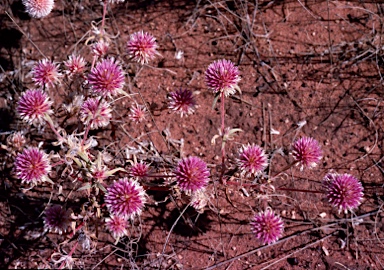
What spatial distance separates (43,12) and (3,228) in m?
1.33

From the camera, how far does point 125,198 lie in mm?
1895

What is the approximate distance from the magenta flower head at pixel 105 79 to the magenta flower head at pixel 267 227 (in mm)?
903

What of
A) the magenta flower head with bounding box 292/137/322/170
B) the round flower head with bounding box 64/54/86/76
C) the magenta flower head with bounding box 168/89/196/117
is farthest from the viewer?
the round flower head with bounding box 64/54/86/76

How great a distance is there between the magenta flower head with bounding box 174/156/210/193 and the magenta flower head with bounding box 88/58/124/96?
18.4 inches

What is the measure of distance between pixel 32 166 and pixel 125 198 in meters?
0.46

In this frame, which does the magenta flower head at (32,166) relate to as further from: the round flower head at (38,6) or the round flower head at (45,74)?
the round flower head at (38,6)

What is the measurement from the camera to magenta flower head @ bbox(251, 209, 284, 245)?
1.95 m

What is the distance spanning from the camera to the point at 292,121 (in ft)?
8.72

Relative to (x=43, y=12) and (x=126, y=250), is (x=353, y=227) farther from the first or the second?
(x=43, y=12)

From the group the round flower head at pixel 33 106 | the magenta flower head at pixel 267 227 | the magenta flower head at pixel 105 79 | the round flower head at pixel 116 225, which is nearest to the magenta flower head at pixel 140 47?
the magenta flower head at pixel 105 79

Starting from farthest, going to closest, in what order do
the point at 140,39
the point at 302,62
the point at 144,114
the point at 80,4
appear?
1. the point at 80,4
2. the point at 302,62
3. the point at 144,114
4. the point at 140,39

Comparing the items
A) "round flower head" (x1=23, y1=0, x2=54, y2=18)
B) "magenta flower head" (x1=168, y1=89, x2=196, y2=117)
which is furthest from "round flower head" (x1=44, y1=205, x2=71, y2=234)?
"round flower head" (x1=23, y1=0, x2=54, y2=18)

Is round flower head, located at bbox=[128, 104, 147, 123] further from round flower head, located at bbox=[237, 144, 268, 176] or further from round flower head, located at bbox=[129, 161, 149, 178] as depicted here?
round flower head, located at bbox=[237, 144, 268, 176]

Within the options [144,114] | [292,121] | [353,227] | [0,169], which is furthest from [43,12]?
[353,227]
